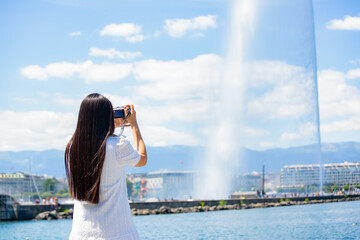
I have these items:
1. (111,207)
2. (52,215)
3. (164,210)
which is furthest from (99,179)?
(164,210)

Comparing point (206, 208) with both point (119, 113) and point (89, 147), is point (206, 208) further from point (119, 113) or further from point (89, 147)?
point (89, 147)

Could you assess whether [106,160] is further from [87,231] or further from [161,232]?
[161,232]

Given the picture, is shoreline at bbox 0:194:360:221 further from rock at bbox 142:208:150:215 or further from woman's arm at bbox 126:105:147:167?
woman's arm at bbox 126:105:147:167

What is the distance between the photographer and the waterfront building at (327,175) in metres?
130

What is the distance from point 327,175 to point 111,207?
486 feet

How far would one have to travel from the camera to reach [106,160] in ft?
8.89

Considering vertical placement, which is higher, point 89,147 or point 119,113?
point 119,113

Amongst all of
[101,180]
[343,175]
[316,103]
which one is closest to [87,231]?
[101,180]

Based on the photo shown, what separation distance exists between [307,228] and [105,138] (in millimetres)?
23129

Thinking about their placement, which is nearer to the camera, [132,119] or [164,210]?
[132,119]

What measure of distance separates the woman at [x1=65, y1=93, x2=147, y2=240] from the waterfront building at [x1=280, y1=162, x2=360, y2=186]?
119698 mm

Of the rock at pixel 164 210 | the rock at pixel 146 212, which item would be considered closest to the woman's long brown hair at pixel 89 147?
the rock at pixel 146 212

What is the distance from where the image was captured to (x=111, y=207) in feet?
8.79

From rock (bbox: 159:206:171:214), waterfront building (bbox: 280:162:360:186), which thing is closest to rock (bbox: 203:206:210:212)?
rock (bbox: 159:206:171:214)
